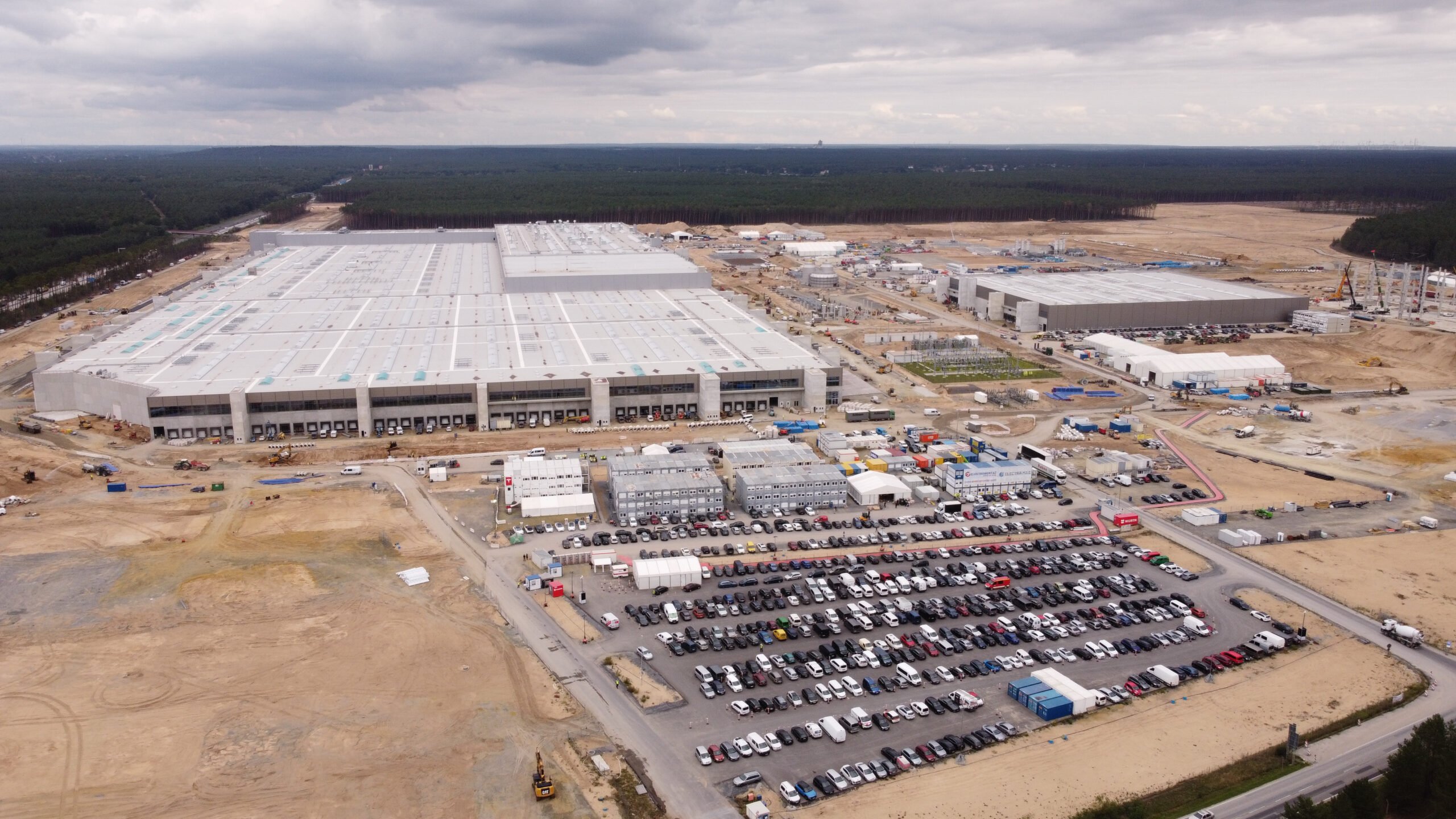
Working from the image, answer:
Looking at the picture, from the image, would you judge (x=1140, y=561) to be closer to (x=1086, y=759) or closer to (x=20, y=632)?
(x=1086, y=759)

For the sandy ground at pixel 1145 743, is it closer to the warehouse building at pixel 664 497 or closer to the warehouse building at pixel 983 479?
the warehouse building at pixel 983 479

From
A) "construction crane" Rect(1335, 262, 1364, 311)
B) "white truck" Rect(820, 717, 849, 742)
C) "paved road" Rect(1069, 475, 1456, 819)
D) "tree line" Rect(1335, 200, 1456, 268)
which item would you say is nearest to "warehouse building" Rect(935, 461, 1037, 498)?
"paved road" Rect(1069, 475, 1456, 819)

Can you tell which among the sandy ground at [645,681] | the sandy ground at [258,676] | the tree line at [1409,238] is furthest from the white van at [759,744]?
the tree line at [1409,238]

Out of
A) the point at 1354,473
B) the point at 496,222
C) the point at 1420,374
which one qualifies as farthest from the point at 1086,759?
the point at 496,222

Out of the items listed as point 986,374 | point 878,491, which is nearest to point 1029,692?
point 878,491

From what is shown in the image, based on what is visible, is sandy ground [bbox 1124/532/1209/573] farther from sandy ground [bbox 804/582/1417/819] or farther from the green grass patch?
the green grass patch

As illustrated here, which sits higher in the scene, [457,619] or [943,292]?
[943,292]

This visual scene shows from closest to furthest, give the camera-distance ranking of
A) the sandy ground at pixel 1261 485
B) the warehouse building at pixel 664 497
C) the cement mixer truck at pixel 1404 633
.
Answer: the cement mixer truck at pixel 1404 633
the warehouse building at pixel 664 497
the sandy ground at pixel 1261 485
